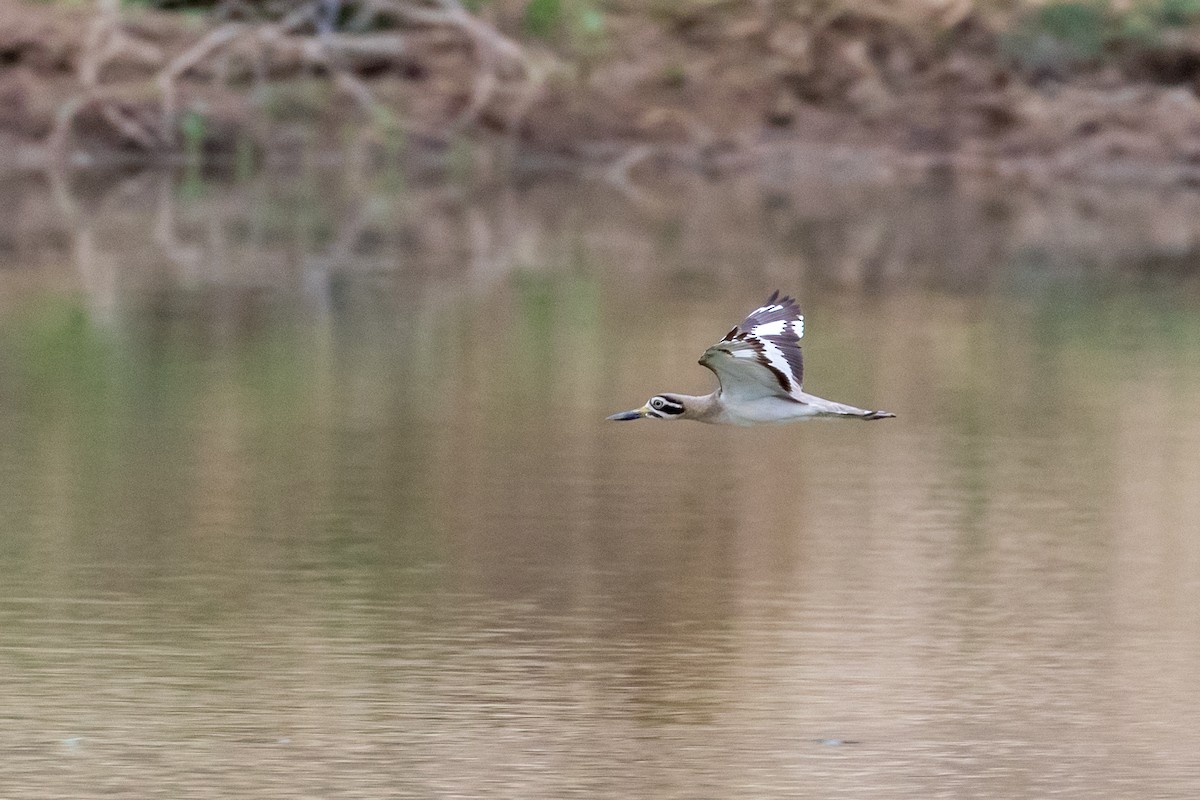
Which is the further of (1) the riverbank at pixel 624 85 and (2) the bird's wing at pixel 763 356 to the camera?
(1) the riverbank at pixel 624 85

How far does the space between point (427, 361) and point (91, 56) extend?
49.4ft

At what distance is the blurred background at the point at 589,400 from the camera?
8.80m

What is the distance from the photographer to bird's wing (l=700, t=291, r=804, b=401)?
953cm

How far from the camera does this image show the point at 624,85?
33062mm

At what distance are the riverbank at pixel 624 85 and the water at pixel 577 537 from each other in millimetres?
9363

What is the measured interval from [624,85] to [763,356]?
938 inches

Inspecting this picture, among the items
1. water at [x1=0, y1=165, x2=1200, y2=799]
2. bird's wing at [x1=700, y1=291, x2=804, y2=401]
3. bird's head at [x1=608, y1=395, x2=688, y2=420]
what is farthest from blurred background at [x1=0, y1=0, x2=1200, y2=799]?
bird's wing at [x1=700, y1=291, x2=804, y2=401]

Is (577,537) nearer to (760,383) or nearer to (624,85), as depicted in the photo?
(760,383)

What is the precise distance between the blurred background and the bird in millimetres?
842

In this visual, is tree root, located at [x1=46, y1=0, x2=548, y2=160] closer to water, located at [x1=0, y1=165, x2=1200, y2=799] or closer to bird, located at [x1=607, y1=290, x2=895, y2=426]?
water, located at [x1=0, y1=165, x2=1200, y2=799]

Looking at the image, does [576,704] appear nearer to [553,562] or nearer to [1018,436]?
[553,562]

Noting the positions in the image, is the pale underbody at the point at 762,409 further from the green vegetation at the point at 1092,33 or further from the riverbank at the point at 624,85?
the green vegetation at the point at 1092,33

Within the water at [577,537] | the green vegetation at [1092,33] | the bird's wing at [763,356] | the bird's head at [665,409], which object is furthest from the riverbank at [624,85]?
the bird's wing at [763,356]

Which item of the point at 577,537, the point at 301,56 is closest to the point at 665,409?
the point at 577,537
